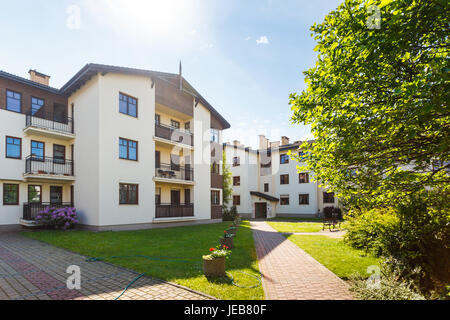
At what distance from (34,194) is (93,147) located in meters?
5.77

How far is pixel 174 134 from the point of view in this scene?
73.8ft

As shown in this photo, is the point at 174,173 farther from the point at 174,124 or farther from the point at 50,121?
the point at 50,121

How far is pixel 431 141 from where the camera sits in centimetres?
576

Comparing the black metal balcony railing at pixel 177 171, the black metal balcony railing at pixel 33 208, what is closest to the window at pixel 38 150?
the black metal balcony railing at pixel 33 208

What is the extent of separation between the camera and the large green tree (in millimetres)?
4727

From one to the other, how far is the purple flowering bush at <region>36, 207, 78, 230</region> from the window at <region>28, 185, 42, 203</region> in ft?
6.53

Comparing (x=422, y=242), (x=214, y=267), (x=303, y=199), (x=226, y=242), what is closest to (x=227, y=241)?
(x=226, y=242)

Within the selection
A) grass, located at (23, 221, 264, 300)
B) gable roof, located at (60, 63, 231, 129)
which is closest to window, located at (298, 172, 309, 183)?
A: gable roof, located at (60, 63, 231, 129)

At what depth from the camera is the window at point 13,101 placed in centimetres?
1762

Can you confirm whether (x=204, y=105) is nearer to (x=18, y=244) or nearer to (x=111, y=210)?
(x=111, y=210)

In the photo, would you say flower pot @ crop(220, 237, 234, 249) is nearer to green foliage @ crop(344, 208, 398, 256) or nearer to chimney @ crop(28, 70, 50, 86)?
green foliage @ crop(344, 208, 398, 256)

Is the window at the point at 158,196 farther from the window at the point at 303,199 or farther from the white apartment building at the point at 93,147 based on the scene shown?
the window at the point at 303,199

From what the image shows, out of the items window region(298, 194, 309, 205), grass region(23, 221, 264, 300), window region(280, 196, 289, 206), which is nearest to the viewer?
grass region(23, 221, 264, 300)
